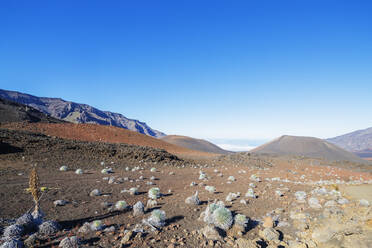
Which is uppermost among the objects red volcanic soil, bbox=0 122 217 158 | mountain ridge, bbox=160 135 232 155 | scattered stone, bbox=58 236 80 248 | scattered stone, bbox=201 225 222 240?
red volcanic soil, bbox=0 122 217 158

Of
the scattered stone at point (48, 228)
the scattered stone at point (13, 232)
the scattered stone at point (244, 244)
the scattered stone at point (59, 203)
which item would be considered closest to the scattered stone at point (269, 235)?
the scattered stone at point (244, 244)

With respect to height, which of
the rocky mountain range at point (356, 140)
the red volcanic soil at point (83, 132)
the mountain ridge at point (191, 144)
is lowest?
the mountain ridge at point (191, 144)

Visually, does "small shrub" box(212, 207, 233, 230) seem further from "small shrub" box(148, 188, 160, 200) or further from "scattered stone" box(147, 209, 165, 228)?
"small shrub" box(148, 188, 160, 200)

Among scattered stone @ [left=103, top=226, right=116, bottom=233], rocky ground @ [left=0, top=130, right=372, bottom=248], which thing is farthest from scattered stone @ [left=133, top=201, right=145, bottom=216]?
scattered stone @ [left=103, top=226, right=116, bottom=233]

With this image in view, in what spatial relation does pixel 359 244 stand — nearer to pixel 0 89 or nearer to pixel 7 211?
pixel 7 211

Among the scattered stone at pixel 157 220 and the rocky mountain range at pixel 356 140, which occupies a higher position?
the rocky mountain range at pixel 356 140

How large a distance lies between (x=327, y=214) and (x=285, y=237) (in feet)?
7.55

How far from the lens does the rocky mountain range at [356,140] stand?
110 metres

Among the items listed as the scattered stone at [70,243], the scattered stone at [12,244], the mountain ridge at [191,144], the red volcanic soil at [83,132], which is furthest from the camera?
the mountain ridge at [191,144]

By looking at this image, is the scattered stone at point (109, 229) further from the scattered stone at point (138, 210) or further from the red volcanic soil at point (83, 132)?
the red volcanic soil at point (83, 132)

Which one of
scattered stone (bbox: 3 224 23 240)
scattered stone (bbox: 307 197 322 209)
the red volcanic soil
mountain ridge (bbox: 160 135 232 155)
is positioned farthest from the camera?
mountain ridge (bbox: 160 135 232 155)

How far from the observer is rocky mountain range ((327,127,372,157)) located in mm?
109625

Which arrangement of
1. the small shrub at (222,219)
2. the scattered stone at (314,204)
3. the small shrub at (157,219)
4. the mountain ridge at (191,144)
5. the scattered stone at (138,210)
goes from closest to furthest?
the small shrub at (157,219) → the small shrub at (222,219) → the scattered stone at (138,210) → the scattered stone at (314,204) → the mountain ridge at (191,144)

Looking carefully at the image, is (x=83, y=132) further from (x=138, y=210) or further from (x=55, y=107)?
(x=55, y=107)
